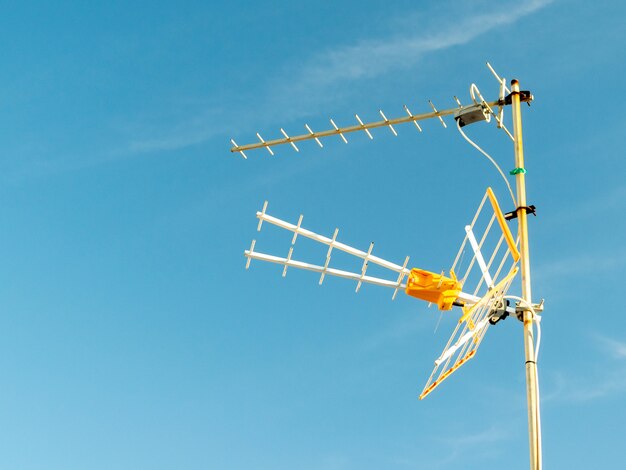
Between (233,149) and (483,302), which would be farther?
(233,149)

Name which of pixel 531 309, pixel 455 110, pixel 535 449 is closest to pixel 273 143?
pixel 455 110

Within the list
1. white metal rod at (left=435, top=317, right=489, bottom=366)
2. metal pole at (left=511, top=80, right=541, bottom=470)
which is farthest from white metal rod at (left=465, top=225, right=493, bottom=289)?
metal pole at (left=511, top=80, right=541, bottom=470)

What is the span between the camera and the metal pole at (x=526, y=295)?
39.1 ft

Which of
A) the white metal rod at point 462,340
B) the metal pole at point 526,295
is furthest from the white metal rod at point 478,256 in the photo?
the metal pole at point 526,295

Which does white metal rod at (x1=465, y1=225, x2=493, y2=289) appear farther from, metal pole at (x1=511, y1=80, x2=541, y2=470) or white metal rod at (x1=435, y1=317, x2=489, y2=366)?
metal pole at (x1=511, y1=80, x2=541, y2=470)

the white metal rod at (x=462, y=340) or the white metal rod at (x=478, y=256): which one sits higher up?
the white metal rod at (x=478, y=256)

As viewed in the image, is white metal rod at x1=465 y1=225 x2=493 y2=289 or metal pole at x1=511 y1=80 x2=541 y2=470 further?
white metal rod at x1=465 y1=225 x2=493 y2=289

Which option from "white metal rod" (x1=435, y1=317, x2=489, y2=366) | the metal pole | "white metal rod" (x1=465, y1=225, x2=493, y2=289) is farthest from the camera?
"white metal rod" (x1=465, y1=225, x2=493, y2=289)

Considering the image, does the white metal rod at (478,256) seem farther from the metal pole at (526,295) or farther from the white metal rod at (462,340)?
the metal pole at (526,295)

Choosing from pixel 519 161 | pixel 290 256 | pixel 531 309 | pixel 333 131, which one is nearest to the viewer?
pixel 531 309

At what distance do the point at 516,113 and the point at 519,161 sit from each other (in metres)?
0.81

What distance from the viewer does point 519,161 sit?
14078mm

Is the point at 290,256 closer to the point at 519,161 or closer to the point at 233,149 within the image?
the point at 233,149

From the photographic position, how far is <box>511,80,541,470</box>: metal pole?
469 inches
